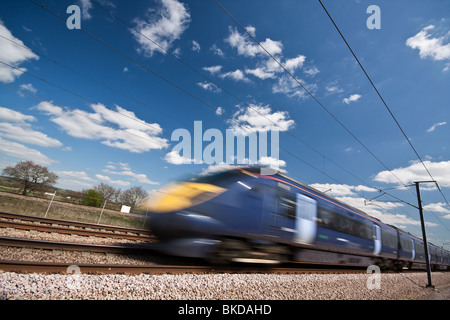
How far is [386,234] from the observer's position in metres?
11.7

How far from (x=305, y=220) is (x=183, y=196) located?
13.4 ft

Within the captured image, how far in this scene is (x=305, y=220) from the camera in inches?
251

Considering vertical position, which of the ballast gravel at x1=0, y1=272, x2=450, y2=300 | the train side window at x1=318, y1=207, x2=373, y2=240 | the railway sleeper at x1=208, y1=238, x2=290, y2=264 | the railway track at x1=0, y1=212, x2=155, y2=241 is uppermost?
the train side window at x1=318, y1=207, x2=373, y2=240

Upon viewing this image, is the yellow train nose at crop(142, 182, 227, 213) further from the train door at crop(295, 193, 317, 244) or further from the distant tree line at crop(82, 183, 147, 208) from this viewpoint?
the distant tree line at crop(82, 183, 147, 208)

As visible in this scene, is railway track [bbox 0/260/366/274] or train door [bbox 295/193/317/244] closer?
railway track [bbox 0/260/366/274]

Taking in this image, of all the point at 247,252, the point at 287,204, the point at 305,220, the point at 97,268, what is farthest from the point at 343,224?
the point at 97,268

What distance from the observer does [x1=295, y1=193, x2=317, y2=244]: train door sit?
6094 millimetres

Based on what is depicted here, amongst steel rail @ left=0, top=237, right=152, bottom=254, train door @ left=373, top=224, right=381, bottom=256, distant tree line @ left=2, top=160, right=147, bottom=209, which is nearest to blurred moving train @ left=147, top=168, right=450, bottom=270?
steel rail @ left=0, top=237, right=152, bottom=254

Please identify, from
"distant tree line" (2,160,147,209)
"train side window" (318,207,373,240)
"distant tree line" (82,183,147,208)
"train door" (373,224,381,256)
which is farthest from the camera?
"distant tree line" (82,183,147,208)

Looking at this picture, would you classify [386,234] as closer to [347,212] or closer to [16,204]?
[347,212]

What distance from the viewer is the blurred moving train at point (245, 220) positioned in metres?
4.37

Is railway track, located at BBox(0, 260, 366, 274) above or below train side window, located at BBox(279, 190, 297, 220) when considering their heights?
below
